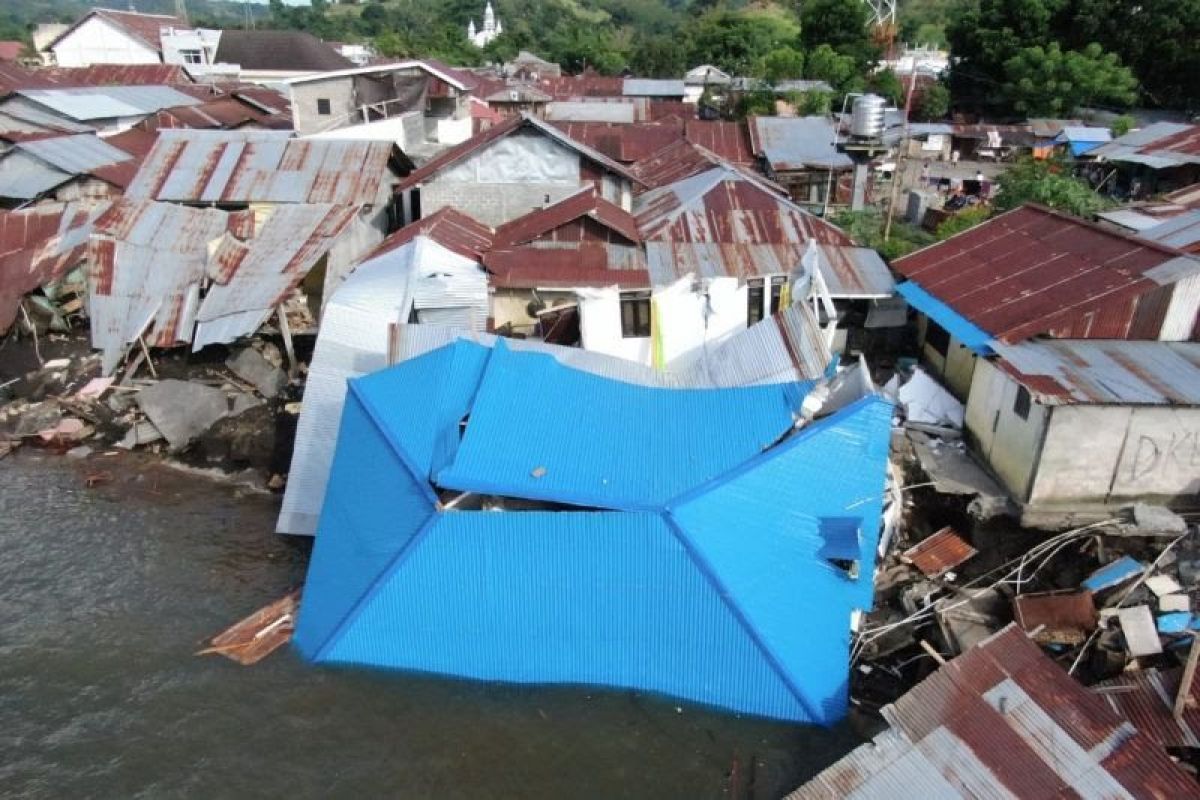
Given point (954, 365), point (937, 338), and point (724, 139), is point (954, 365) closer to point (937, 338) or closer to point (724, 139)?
point (937, 338)

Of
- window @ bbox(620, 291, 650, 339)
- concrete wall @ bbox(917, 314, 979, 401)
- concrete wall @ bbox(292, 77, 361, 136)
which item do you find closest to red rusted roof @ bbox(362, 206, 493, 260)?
window @ bbox(620, 291, 650, 339)

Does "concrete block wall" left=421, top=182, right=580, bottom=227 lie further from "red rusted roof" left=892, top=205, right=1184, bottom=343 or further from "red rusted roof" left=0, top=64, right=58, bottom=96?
"red rusted roof" left=0, top=64, right=58, bottom=96

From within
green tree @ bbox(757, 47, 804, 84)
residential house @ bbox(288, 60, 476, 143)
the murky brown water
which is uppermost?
residential house @ bbox(288, 60, 476, 143)

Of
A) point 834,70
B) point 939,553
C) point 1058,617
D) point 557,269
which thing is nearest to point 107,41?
point 834,70

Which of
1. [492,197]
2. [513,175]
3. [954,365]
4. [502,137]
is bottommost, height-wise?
[954,365]

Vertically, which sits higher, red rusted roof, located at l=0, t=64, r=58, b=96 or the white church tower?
red rusted roof, located at l=0, t=64, r=58, b=96
